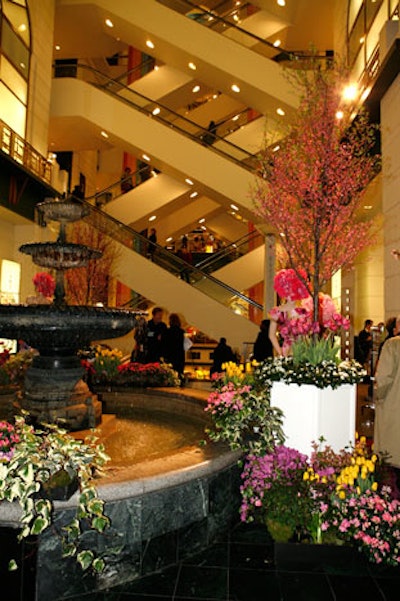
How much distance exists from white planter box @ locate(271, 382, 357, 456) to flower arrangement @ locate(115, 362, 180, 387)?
112 inches

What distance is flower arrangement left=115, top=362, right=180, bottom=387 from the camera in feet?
20.5

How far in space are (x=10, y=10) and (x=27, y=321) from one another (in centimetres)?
1225

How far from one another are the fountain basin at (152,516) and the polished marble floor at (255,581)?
0.08m

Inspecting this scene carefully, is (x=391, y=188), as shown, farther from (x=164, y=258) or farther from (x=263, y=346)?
(x=164, y=258)

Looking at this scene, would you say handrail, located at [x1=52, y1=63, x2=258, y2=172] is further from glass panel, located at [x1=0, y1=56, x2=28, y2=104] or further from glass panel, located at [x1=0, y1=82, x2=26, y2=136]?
glass panel, located at [x1=0, y1=82, x2=26, y2=136]

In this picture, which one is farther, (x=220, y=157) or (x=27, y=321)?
(x=220, y=157)

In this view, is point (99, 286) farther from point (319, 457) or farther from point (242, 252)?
point (319, 457)

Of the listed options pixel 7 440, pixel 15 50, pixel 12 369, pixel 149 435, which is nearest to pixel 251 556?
pixel 7 440

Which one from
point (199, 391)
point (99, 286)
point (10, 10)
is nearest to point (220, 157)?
point (99, 286)

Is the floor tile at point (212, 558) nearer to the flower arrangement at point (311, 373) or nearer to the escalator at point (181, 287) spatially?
the flower arrangement at point (311, 373)

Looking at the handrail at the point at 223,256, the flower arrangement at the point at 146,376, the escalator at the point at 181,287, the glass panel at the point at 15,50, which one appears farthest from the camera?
the handrail at the point at 223,256

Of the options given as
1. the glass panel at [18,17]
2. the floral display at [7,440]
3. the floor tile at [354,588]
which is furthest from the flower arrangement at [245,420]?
the glass panel at [18,17]

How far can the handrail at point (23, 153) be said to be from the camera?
10.7m

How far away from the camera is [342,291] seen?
12.3m
